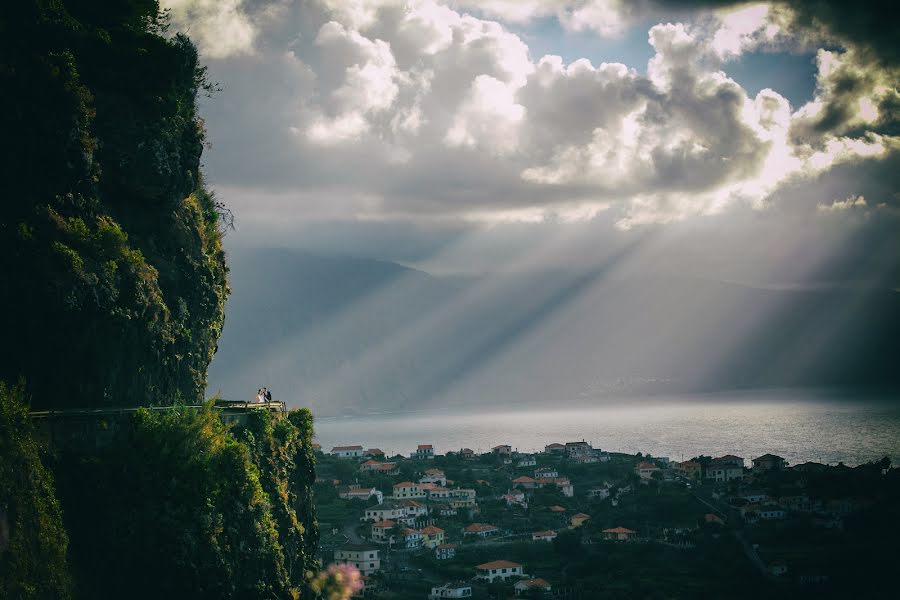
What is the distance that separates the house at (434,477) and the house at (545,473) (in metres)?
13.3

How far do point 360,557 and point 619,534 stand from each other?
22927mm

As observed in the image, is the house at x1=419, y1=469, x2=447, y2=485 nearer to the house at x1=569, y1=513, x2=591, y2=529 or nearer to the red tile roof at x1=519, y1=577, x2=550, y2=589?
the house at x1=569, y1=513, x2=591, y2=529

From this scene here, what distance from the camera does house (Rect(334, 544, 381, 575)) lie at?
75625mm

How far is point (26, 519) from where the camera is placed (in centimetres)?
2067

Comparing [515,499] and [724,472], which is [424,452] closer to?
[515,499]

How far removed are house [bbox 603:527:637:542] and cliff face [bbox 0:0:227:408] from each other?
5732cm

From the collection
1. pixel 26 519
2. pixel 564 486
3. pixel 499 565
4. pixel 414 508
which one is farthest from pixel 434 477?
pixel 26 519

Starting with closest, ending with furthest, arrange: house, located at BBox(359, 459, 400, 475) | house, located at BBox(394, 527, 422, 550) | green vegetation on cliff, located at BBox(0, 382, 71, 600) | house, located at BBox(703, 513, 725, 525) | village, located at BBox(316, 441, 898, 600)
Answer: green vegetation on cliff, located at BBox(0, 382, 71, 600) < village, located at BBox(316, 441, 898, 600) < house, located at BBox(703, 513, 725, 525) < house, located at BBox(394, 527, 422, 550) < house, located at BBox(359, 459, 400, 475)

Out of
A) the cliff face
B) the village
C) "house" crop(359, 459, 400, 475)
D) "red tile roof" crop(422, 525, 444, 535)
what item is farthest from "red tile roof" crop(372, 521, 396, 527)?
the cliff face

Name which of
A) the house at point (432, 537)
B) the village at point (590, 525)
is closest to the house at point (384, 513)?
the village at point (590, 525)

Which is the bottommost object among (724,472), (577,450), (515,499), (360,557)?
(360,557)

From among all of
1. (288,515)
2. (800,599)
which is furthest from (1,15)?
(800,599)

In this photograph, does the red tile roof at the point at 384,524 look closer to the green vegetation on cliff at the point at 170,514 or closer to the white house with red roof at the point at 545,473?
the white house with red roof at the point at 545,473

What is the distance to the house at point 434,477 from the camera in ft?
367
